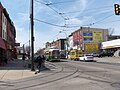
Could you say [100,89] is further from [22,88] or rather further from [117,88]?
[22,88]

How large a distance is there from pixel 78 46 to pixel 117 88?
8979cm

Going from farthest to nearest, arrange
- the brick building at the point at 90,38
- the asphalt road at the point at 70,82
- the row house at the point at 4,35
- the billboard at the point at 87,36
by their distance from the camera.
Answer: the billboard at the point at 87,36 → the brick building at the point at 90,38 → the row house at the point at 4,35 → the asphalt road at the point at 70,82

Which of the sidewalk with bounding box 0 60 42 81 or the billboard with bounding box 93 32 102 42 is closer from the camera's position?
the sidewalk with bounding box 0 60 42 81

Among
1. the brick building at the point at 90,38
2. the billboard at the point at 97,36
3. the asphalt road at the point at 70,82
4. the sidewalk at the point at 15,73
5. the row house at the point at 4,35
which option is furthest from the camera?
the billboard at the point at 97,36

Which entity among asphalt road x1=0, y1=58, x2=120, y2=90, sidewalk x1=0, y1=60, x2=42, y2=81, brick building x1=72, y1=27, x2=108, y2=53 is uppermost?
brick building x1=72, y1=27, x2=108, y2=53

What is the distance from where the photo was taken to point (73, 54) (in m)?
72.3

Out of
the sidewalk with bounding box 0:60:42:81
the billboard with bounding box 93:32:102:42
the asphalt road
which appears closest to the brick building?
the billboard with bounding box 93:32:102:42

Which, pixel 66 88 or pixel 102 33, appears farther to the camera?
pixel 102 33

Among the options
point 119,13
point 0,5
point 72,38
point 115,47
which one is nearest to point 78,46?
point 72,38

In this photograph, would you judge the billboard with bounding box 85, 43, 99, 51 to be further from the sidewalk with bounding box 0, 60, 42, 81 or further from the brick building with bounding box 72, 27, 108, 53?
the sidewalk with bounding box 0, 60, 42, 81

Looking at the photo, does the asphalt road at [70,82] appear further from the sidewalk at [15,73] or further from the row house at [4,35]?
the row house at [4,35]

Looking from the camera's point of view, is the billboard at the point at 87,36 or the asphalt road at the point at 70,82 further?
the billboard at the point at 87,36

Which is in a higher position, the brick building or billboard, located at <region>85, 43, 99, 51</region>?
the brick building

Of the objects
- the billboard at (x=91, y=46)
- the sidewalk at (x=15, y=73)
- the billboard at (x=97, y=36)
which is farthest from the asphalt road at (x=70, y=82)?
the billboard at (x=97, y=36)
